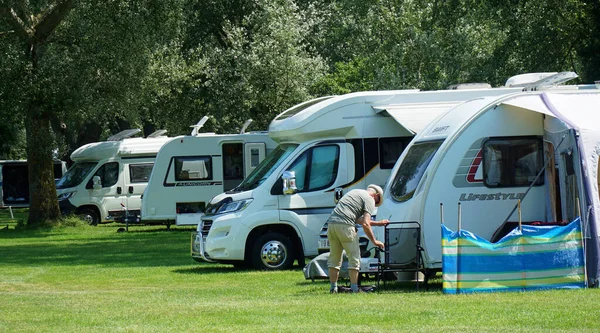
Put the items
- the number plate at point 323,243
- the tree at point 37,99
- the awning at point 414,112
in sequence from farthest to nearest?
the tree at point 37,99 < the awning at point 414,112 < the number plate at point 323,243

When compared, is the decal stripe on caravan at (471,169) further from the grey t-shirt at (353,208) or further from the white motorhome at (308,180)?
the white motorhome at (308,180)

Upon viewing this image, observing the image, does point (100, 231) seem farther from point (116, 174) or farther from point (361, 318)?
point (361, 318)

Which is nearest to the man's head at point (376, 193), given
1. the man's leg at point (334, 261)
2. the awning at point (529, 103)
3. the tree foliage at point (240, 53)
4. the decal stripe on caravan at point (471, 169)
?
the man's leg at point (334, 261)

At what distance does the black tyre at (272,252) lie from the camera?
55.2 feet

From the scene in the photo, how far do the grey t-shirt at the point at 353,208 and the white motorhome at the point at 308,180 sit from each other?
3.78 meters

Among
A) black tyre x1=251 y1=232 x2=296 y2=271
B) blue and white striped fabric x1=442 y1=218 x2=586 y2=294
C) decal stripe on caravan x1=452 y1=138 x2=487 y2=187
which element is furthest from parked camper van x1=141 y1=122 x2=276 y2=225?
blue and white striped fabric x1=442 y1=218 x2=586 y2=294

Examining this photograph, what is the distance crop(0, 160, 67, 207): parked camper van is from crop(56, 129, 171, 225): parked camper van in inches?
519

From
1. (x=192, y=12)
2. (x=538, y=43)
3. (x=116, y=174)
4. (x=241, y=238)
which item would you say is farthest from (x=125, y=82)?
(x=241, y=238)

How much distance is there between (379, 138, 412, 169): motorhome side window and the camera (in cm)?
1678

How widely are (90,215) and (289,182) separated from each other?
16500 mm

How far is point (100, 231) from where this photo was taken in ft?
96.3

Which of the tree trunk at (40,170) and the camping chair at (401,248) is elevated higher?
the tree trunk at (40,170)

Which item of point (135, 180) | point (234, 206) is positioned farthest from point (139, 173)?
point (234, 206)

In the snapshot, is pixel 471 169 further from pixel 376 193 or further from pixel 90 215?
pixel 90 215
